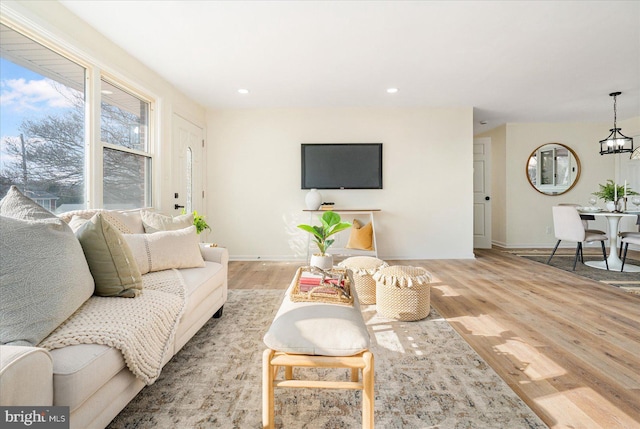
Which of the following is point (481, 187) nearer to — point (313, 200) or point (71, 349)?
point (313, 200)

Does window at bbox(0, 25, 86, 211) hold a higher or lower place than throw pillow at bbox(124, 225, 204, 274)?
higher

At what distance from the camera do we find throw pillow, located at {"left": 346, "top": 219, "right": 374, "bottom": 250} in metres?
4.72

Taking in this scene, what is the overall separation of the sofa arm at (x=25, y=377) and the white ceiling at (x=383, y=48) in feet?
7.98

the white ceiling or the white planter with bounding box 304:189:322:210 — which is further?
the white planter with bounding box 304:189:322:210

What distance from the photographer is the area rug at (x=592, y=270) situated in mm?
3502

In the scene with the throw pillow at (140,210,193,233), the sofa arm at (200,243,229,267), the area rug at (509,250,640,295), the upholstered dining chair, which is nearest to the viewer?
the throw pillow at (140,210,193,233)

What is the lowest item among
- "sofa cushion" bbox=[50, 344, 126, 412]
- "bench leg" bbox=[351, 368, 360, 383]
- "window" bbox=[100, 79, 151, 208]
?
"bench leg" bbox=[351, 368, 360, 383]

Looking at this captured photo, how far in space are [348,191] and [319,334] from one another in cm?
394

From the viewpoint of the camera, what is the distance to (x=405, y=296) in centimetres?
245

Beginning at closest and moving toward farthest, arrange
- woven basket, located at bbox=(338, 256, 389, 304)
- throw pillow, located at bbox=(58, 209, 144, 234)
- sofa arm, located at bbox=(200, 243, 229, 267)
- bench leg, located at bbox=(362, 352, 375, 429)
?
bench leg, located at bbox=(362, 352, 375, 429)
throw pillow, located at bbox=(58, 209, 144, 234)
sofa arm, located at bbox=(200, 243, 229, 267)
woven basket, located at bbox=(338, 256, 389, 304)

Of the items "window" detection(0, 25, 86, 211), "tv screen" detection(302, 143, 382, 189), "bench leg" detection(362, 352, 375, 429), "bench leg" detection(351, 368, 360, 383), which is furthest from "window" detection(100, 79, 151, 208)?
"bench leg" detection(362, 352, 375, 429)

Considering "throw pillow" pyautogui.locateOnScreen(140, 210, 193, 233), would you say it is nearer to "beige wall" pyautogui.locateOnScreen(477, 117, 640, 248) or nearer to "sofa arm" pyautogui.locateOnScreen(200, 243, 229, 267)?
"sofa arm" pyautogui.locateOnScreen(200, 243, 229, 267)

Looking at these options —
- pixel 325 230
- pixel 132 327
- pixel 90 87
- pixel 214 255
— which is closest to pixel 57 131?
pixel 90 87

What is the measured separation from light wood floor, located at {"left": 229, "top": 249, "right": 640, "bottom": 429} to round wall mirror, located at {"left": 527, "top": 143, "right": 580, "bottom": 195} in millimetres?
2607
